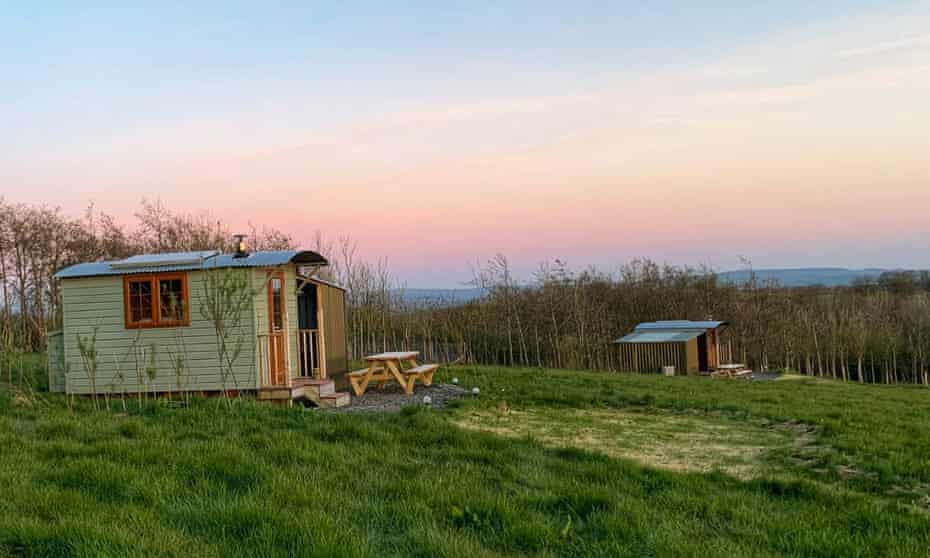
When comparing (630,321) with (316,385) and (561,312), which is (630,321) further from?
(316,385)

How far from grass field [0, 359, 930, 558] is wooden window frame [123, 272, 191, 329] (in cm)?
213

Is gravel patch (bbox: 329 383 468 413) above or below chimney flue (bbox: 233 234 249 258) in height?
below

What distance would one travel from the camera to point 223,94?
13734 millimetres

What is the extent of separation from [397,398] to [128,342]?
4118 mm

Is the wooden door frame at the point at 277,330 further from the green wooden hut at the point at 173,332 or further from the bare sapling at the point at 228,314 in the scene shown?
the bare sapling at the point at 228,314

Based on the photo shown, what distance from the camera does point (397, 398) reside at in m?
11.7

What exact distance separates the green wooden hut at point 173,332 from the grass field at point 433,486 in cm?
182

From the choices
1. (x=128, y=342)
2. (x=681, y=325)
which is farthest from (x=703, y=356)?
(x=128, y=342)

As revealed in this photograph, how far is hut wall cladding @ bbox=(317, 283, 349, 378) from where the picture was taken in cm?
1266

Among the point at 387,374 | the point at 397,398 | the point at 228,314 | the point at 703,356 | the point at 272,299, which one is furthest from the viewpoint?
the point at 703,356

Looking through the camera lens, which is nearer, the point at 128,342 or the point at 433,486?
the point at 433,486

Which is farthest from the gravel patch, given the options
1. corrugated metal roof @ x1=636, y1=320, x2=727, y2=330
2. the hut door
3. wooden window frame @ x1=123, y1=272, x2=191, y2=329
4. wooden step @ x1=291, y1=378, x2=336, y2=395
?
the hut door

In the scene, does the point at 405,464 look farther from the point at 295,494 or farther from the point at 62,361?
the point at 62,361

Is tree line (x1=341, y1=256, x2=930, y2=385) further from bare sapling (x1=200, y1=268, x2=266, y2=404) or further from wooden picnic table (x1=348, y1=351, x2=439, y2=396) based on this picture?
bare sapling (x1=200, y1=268, x2=266, y2=404)
